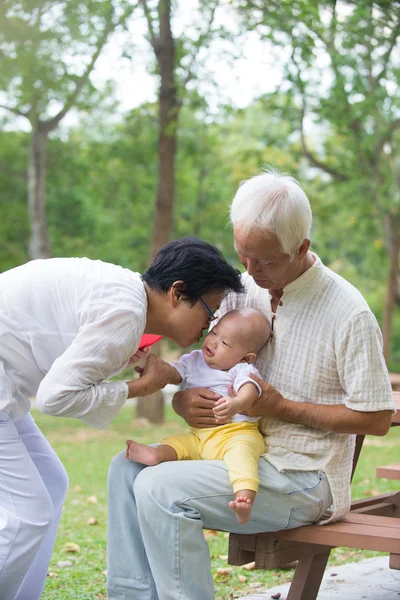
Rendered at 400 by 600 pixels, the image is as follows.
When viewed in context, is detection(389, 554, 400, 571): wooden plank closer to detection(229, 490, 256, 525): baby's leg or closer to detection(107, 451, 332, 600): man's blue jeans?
detection(107, 451, 332, 600): man's blue jeans

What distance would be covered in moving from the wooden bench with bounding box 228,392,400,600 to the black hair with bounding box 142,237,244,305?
91 centimetres

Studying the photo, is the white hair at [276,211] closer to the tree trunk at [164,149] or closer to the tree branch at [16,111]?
the tree trunk at [164,149]

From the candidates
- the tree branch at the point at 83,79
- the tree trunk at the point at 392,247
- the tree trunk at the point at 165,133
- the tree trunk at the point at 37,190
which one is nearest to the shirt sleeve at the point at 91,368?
the tree trunk at the point at 165,133

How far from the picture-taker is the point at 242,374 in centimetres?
302

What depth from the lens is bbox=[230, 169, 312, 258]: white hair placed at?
3.01 m

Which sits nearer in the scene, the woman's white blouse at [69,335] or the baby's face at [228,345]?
the woman's white blouse at [69,335]

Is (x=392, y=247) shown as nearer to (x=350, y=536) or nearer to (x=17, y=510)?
(x=350, y=536)

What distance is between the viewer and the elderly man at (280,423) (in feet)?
9.22

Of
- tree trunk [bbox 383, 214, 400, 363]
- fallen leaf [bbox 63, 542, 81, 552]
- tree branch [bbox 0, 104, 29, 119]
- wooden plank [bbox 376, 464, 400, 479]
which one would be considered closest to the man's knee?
wooden plank [bbox 376, 464, 400, 479]

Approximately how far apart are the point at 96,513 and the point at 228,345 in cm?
379

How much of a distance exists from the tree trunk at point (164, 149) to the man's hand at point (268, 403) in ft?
29.5

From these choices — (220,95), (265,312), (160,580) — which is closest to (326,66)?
(220,95)

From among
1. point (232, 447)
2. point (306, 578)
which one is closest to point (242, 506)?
point (232, 447)

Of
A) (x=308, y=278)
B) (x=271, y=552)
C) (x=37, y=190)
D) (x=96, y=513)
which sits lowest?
(x=96, y=513)
